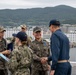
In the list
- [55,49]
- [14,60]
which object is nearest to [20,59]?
[14,60]

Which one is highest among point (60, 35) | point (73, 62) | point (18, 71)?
point (60, 35)

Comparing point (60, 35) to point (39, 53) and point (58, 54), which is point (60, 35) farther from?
point (39, 53)

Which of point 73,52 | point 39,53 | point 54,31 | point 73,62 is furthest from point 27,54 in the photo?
point 73,52

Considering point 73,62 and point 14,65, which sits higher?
point 14,65

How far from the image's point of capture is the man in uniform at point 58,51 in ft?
17.5

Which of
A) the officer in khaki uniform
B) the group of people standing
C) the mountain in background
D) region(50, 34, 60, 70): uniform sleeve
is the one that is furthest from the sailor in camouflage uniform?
the mountain in background

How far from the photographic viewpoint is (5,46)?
22.1 ft

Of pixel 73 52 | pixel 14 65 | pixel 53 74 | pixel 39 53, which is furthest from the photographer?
pixel 73 52

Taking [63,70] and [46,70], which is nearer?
[63,70]

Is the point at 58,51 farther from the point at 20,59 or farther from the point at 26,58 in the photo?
the point at 20,59

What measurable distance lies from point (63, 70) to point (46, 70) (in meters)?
1.07

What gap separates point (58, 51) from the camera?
5316 millimetres

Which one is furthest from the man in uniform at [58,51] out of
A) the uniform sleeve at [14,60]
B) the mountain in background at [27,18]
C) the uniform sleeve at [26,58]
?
the mountain in background at [27,18]

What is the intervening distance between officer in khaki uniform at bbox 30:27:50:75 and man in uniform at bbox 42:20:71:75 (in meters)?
0.89
